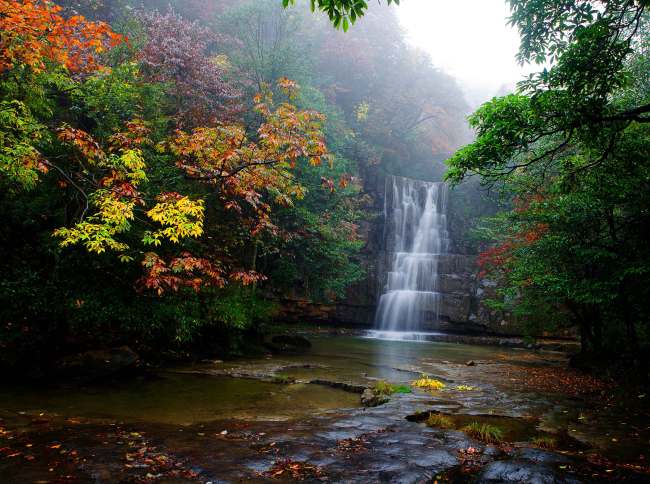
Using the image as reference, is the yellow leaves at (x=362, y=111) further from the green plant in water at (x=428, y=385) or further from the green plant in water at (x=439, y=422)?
the green plant in water at (x=439, y=422)

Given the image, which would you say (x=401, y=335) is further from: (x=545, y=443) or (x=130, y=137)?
(x=545, y=443)

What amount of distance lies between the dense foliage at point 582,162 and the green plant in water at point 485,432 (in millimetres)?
3069

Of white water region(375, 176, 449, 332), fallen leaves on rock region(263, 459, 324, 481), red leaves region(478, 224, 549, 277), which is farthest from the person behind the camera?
white water region(375, 176, 449, 332)

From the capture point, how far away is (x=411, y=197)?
28844 millimetres

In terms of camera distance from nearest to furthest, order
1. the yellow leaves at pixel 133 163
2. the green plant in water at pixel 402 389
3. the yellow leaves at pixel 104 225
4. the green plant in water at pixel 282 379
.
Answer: the yellow leaves at pixel 104 225, the yellow leaves at pixel 133 163, the green plant in water at pixel 402 389, the green plant in water at pixel 282 379

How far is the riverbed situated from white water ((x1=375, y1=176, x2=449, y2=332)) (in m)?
13.2

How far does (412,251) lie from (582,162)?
63.7ft

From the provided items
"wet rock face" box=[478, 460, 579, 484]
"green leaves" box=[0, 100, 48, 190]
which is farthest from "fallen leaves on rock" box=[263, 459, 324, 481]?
"green leaves" box=[0, 100, 48, 190]

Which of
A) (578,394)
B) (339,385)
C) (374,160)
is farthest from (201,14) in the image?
(578,394)

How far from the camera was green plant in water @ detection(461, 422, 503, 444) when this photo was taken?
4.67m

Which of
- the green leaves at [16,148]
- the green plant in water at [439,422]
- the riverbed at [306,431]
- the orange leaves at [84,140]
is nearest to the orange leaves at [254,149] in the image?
the orange leaves at [84,140]

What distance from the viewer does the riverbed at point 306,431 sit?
3.76 meters

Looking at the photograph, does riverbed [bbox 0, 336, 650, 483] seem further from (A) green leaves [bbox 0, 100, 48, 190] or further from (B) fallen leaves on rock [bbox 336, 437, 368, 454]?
(A) green leaves [bbox 0, 100, 48, 190]

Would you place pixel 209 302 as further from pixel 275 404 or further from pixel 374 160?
pixel 374 160
